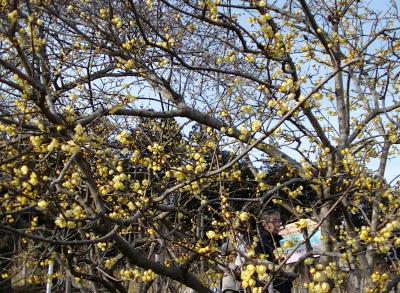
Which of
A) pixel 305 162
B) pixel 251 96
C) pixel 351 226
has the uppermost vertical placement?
pixel 251 96

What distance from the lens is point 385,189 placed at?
4.84m

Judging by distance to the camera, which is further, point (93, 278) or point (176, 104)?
point (176, 104)

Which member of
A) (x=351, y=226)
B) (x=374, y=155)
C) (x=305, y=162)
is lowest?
(x=351, y=226)

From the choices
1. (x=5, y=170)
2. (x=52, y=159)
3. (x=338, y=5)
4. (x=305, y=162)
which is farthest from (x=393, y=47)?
(x=5, y=170)

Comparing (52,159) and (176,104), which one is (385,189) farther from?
(52,159)

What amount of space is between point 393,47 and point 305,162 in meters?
1.68

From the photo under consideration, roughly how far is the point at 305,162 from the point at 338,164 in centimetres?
39

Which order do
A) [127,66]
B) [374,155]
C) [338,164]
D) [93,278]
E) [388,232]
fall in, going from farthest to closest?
1. [374,155]
2. [338,164]
3. [127,66]
4. [93,278]
5. [388,232]

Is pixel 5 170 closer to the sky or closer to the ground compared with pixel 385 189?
closer to the ground

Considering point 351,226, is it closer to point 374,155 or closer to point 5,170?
point 374,155

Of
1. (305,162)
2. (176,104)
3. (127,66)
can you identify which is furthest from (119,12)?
(305,162)

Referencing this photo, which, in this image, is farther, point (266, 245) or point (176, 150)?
point (176, 150)

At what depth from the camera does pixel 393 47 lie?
17.5 ft

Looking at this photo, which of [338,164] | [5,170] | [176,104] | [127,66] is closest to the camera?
[5,170]
